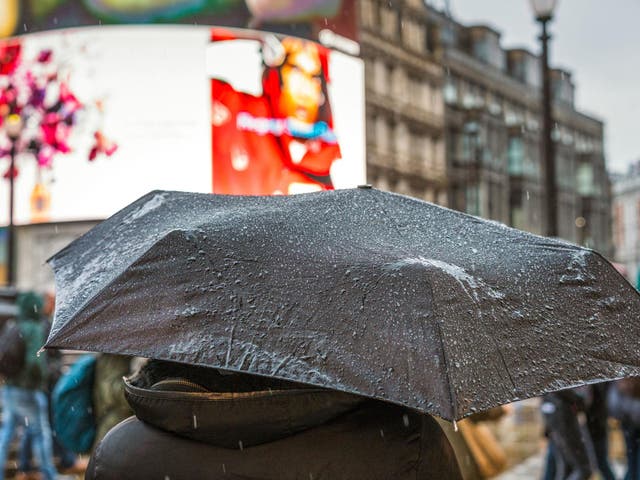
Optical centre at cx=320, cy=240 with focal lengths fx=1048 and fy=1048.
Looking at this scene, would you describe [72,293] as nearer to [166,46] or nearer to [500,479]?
[500,479]

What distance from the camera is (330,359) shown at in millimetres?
2287

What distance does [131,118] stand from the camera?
105 feet

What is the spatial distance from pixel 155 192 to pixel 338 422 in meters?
1.31

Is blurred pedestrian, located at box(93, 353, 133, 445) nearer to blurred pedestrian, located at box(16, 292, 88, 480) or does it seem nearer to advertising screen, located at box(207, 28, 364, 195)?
blurred pedestrian, located at box(16, 292, 88, 480)

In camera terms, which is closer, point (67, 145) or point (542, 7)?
point (542, 7)

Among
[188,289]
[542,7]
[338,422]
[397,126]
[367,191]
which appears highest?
[397,126]

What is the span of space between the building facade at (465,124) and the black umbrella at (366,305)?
106ft

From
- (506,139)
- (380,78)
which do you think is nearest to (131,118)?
(380,78)

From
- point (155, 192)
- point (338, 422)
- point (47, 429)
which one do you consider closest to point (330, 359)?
point (338, 422)

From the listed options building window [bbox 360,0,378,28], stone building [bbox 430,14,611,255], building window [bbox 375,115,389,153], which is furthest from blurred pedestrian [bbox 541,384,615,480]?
stone building [bbox 430,14,611,255]

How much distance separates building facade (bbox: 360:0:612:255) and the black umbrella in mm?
32374

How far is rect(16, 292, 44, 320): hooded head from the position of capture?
889 centimetres

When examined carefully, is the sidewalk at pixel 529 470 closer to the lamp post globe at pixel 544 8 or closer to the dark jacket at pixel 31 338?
the dark jacket at pixel 31 338

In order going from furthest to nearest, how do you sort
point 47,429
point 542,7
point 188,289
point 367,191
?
point 542,7, point 47,429, point 367,191, point 188,289
